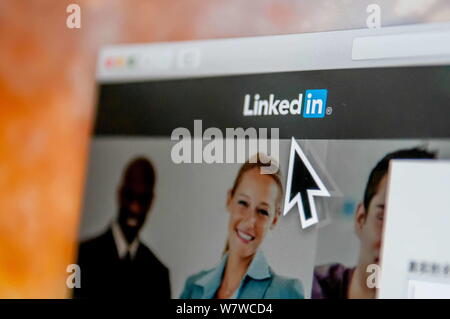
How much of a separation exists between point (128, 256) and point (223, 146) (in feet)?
0.55

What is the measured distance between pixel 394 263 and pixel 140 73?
358 mm

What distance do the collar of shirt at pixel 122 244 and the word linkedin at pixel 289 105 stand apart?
0.63 ft

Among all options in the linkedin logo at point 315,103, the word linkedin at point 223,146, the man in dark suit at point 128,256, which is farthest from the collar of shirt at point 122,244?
the linkedin logo at point 315,103

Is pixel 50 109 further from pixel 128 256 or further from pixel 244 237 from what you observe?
pixel 244 237

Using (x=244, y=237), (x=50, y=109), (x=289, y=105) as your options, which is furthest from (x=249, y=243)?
(x=50, y=109)

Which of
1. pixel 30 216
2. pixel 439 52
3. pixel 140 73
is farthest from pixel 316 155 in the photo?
pixel 30 216

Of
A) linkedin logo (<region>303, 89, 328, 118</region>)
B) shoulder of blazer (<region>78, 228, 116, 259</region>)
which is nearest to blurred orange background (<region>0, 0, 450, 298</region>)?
shoulder of blazer (<region>78, 228, 116, 259</region>)

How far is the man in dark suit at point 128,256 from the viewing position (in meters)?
0.67

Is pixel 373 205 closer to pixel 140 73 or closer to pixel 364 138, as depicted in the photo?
pixel 364 138

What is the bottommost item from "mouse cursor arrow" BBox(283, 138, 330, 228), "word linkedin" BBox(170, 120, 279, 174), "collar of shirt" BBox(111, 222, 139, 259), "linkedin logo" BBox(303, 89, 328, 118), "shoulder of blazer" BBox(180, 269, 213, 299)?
"shoulder of blazer" BBox(180, 269, 213, 299)

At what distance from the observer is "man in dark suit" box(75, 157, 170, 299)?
665mm

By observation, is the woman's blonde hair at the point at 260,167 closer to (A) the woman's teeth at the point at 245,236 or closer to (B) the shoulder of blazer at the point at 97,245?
(A) the woman's teeth at the point at 245,236

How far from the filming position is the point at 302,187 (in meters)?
0.59

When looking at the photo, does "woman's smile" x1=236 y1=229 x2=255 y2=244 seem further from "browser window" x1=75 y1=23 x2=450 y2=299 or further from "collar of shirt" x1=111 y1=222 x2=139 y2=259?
"collar of shirt" x1=111 y1=222 x2=139 y2=259
